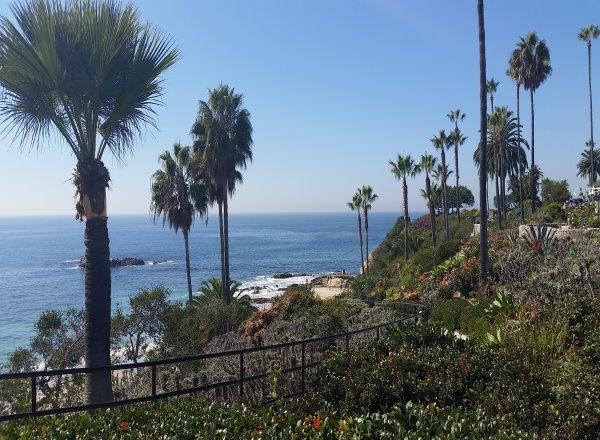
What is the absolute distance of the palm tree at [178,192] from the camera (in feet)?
94.9

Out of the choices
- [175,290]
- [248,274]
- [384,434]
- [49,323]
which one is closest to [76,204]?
[384,434]

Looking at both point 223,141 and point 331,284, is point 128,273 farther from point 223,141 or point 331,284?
point 223,141

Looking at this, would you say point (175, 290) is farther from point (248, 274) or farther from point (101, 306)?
point (101, 306)

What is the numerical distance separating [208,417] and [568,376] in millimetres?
4168

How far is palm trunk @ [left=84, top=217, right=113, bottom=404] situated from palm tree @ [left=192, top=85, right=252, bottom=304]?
56.5ft

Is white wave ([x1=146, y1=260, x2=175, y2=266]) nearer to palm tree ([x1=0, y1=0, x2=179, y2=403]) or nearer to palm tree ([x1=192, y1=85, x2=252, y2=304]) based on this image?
palm tree ([x1=192, y1=85, x2=252, y2=304])

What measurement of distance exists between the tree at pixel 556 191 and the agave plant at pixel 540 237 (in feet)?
78.8

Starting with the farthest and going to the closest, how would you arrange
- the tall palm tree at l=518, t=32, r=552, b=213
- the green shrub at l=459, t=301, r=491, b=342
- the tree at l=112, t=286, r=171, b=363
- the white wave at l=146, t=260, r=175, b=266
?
1. the white wave at l=146, t=260, r=175, b=266
2. the tall palm tree at l=518, t=32, r=552, b=213
3. the tree at l=112, t=286, r=171, b=363
4. the green shrub at l=459, t=301, r=491, b=342

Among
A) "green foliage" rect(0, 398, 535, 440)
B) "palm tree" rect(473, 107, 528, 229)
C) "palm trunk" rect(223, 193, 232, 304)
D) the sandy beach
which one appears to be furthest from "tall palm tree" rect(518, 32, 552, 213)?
"green foliage" rect(0, 398, 535, 440)

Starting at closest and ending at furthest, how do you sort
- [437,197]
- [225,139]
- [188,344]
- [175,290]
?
[188,344]
[225,139]
[175,290]
[437,197]

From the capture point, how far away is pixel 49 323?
17125 mm


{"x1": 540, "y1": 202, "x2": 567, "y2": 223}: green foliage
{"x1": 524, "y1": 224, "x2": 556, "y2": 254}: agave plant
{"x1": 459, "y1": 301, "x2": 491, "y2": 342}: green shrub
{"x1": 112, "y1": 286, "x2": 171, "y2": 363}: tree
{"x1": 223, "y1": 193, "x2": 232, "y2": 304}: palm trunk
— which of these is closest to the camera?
{"x1": 459, "y1": 301, "x2": 491, "y2": 342}: green shrub

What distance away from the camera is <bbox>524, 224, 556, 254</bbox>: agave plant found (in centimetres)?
1769

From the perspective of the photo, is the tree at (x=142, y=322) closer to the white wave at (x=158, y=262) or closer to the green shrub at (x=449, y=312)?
the green shrub at (x=449, y=312)
